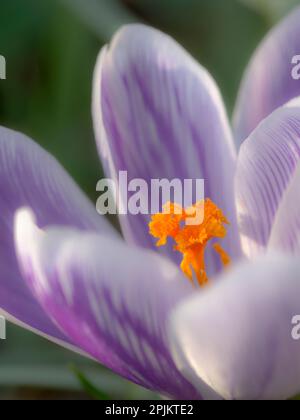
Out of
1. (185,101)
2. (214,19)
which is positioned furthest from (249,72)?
(214,19)

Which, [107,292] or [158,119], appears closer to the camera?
[107,292]

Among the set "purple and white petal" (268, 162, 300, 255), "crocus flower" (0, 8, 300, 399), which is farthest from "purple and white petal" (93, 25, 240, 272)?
"purple and white petal" (268, 162, 300, 255)

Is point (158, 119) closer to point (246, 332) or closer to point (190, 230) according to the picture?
point (190, 230)

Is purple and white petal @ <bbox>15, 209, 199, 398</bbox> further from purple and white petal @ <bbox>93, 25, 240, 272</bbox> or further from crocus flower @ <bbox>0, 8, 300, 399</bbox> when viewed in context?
purple and white petal @ <bbox>93, 25, 240, 272</bbox>

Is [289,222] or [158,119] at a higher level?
[158,119]

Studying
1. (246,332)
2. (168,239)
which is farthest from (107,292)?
(168,239)

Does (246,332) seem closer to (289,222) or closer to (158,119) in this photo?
(289,222)

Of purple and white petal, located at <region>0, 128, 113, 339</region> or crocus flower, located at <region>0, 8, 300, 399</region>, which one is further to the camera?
purple and white petal, located at <region>0, 128, 113, 339</region>

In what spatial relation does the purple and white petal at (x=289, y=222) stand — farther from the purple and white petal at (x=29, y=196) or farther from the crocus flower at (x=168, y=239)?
the purple and white petal at (x=29, y=196)

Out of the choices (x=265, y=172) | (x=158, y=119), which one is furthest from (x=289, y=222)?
(x=158, y=119)
